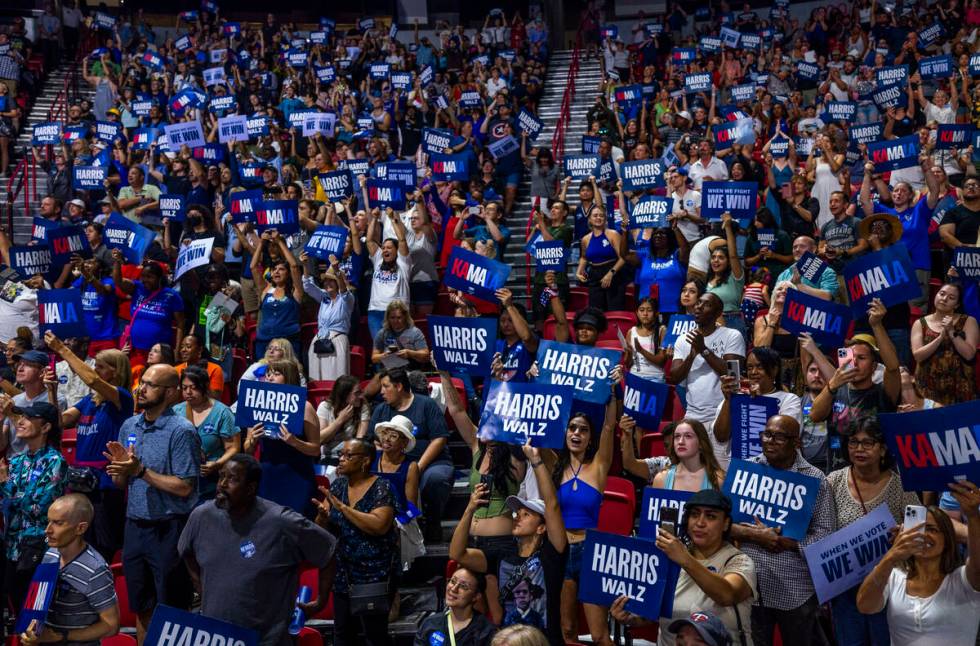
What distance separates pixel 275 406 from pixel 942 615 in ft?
13.5

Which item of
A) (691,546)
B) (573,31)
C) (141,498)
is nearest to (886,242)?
(691,546)

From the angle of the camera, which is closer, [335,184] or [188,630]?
[188,630]

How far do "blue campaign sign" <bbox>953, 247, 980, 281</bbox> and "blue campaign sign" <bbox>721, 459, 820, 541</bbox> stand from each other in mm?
4102

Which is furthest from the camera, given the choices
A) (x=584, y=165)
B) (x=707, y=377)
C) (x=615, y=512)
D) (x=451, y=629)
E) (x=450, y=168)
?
(x=584, y=165)

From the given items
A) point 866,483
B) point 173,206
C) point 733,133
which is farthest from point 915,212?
point 173,206

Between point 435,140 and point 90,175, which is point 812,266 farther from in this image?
point 90,175

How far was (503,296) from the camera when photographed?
8.16 metres

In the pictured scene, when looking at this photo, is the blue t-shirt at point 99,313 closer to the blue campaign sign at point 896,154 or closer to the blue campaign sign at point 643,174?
the blue campaign sign at point 643,174

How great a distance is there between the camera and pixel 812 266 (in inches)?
377

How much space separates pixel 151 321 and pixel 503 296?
406 centimetres

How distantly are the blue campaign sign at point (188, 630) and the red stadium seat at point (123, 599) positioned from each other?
2231mm

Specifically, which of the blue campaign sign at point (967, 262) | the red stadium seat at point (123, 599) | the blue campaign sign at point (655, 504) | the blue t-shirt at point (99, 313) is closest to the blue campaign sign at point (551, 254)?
the blue campaign sign at point (967, 262)

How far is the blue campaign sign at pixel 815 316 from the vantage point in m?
7.86

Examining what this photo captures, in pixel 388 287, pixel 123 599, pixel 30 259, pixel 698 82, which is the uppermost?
pixel 698 82
